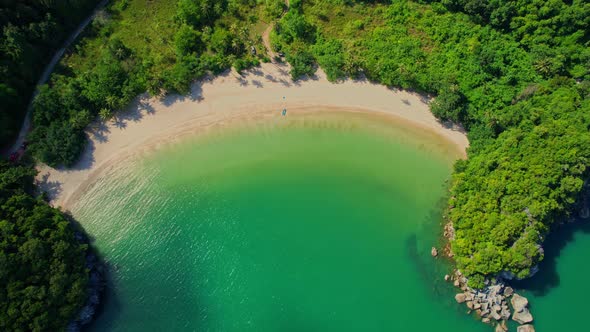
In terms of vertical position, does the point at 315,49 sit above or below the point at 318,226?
above

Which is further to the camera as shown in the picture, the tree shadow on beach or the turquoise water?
the tree shadow on beach

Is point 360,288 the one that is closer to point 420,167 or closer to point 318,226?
point 318,226

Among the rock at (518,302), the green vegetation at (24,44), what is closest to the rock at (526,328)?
the rock at (518,302)

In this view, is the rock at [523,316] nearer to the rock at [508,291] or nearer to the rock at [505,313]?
the rock at [505,313]

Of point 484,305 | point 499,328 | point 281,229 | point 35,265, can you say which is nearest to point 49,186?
point 35,265

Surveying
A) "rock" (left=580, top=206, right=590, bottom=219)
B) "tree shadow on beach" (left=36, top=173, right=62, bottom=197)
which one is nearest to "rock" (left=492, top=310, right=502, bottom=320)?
"rock" (left=580, top=206, right=590, bottom=219)

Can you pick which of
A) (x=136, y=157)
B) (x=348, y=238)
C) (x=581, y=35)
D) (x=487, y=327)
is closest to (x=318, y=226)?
(x=348, y=238)

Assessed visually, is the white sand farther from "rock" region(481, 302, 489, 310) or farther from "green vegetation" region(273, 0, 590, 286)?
"rock" region(481, 302, 489, 310)
